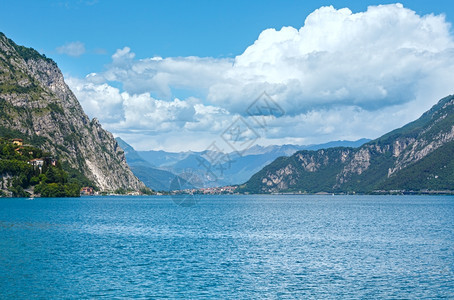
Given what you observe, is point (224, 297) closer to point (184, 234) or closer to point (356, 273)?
point (356, 273)

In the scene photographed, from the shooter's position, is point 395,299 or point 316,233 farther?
point 316,233

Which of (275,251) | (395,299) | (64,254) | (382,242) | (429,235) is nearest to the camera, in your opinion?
(395,299)

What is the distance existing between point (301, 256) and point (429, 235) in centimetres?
4216

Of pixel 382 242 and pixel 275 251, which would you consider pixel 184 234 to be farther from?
pixel 382 242

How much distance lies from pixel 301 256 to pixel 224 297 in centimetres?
2580

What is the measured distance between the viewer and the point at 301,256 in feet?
227

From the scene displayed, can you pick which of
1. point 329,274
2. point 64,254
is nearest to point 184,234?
point 64,254

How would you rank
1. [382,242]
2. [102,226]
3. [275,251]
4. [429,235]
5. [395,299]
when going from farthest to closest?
[102,226] < [429,235] < [382,242] < [275,251] < [395,299]

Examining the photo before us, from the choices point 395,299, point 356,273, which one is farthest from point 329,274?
point 395,299

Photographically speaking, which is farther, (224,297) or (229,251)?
(229,251)

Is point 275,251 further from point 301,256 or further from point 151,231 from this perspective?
point 151,231

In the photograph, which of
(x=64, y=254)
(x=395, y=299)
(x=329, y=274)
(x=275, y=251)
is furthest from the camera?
(x=275, y=251)

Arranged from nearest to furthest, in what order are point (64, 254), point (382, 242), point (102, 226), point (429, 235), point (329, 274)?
A: point (329, 274) → point (64, 254) → point (382, 242) → point (429, 235) → point (102, 226)

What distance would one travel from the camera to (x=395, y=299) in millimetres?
44656
